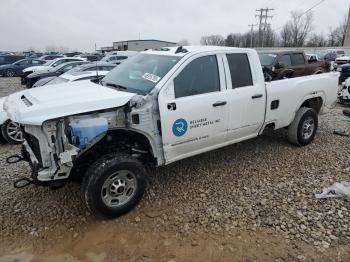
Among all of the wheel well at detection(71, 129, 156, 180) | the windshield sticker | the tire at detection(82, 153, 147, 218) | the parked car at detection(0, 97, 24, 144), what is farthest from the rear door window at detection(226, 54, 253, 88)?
the parked car at detection(0, 97, 24, 144)

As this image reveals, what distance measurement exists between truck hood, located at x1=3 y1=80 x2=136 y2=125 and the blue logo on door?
0.65 m

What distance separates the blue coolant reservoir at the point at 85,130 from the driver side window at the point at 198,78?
104 centimetres

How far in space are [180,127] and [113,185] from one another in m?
1.08

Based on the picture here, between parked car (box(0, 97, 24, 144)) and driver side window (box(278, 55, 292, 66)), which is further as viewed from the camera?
driver side window (box(278, 55, 292, 66))

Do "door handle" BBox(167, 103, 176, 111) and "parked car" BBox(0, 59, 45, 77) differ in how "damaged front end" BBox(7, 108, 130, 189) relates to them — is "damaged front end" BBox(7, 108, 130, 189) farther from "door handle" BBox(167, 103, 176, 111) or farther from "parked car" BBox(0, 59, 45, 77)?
"parked car" BBox(0, 59, 45, 77)

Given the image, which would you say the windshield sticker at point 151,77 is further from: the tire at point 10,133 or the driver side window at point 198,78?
the tire at point 10,133

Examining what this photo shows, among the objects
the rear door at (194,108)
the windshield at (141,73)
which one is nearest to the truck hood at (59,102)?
the windshield at (141,73)

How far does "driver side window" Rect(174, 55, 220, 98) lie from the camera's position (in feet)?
12.9

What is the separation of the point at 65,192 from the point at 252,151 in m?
3.30

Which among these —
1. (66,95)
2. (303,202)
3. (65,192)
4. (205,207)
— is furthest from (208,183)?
(66,95)

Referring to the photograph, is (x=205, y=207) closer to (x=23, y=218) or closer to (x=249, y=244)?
(x=249, y=244)

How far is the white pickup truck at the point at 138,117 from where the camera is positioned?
328cm

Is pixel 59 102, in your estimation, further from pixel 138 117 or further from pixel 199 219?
pixel 199 219

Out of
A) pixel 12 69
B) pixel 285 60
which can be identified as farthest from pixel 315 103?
pixel 12 69
